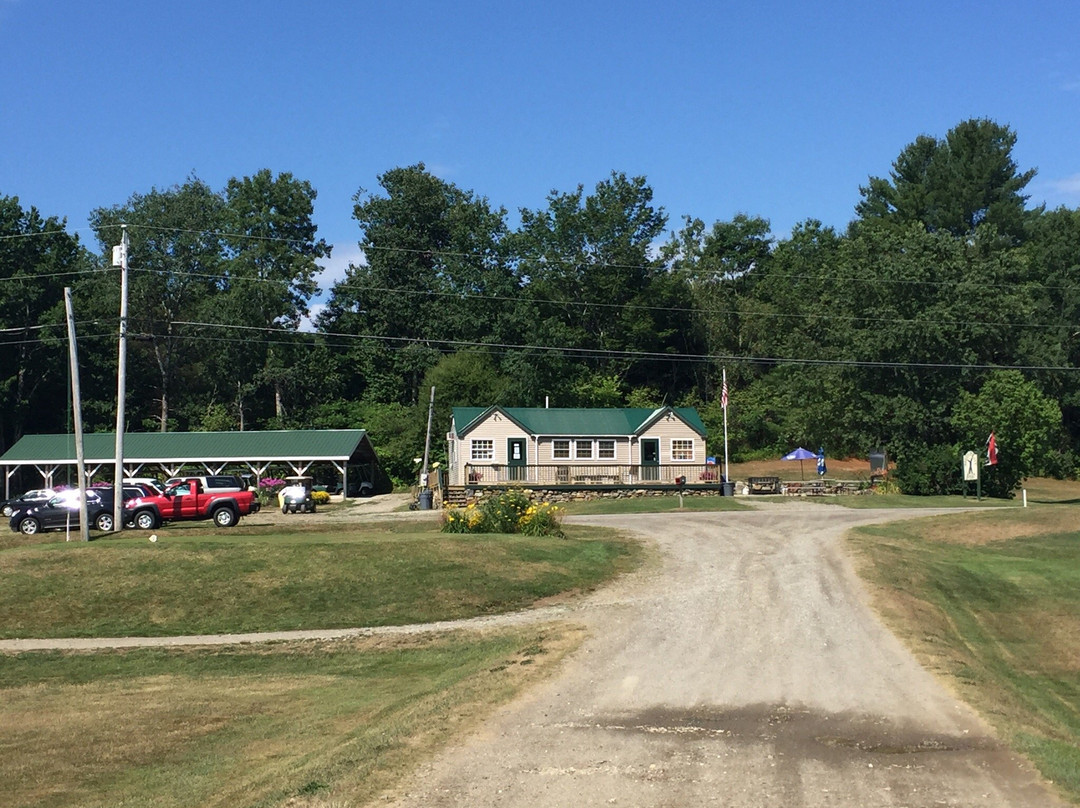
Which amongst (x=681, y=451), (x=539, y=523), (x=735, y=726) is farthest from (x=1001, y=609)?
(x=681, y=451)

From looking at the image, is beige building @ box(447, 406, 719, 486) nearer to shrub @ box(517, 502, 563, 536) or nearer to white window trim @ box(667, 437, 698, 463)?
white window trim @ box(667, 437, 698, 463)

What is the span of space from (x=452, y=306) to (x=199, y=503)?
45.0 m

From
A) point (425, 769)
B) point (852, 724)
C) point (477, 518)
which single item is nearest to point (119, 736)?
point (425, 769)

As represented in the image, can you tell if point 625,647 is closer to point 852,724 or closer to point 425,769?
point 852,724

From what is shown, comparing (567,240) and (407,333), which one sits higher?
(567,240)

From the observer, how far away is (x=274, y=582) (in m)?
26.3

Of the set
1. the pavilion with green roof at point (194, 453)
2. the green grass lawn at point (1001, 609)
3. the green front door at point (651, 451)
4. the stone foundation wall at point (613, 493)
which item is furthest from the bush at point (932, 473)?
the pavilion with green roof at point (194, 453)

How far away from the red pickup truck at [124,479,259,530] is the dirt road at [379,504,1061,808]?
74.8 feet

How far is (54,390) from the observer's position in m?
86.6

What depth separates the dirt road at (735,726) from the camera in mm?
10617

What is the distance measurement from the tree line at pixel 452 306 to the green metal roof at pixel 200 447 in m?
11.6

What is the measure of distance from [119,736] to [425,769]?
20.1 ft

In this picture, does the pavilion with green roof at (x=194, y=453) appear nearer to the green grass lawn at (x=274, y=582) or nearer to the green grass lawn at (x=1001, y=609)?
the green grass lawn at (x=274, y=582)

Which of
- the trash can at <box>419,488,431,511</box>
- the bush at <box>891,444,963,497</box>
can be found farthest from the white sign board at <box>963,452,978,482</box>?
the trash can at <box>419,488,431,511</box>
